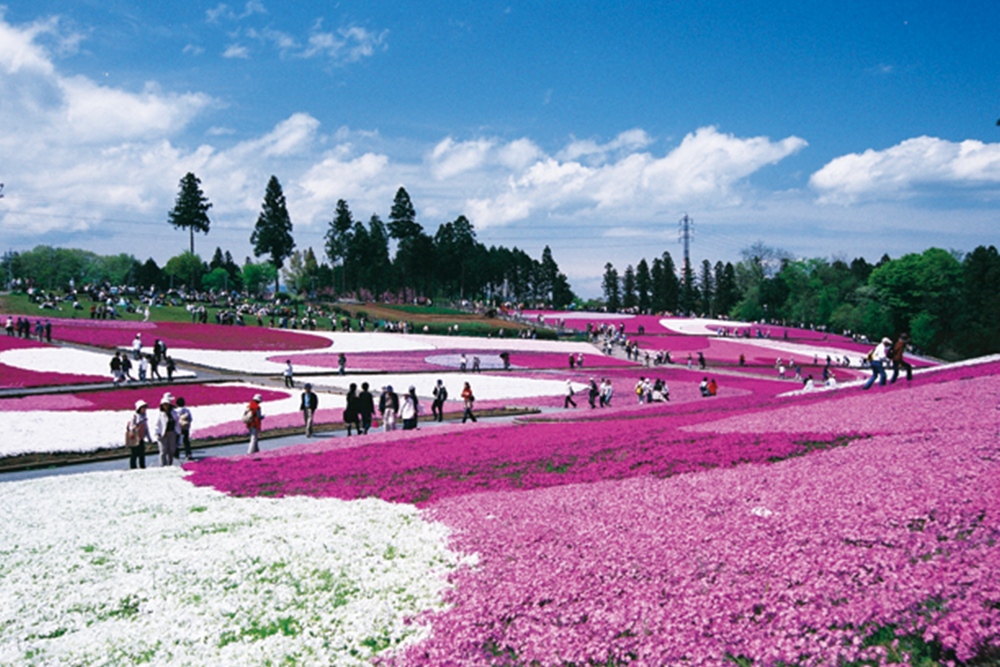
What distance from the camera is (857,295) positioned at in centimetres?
12725

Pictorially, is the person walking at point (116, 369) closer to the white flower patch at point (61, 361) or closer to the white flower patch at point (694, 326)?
the white flower patch at point (61, 361)

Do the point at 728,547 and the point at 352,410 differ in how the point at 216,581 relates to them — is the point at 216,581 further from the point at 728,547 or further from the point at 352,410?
the point at 352,410

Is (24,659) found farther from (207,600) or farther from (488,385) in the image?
(488,385)

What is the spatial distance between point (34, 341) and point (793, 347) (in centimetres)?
8352

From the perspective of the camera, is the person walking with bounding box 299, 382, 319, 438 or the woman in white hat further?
the person walking with bounding box 299, 382, 319, 438

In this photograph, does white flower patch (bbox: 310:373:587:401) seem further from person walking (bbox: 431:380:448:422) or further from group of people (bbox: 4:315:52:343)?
group of people (bbox: 4:315:52:343)

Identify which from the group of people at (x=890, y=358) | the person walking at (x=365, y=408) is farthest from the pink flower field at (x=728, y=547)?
the person walking at (x=365, y=408)

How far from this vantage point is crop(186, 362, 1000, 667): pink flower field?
5910mm

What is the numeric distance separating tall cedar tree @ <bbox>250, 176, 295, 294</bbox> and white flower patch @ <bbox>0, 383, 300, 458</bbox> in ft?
256

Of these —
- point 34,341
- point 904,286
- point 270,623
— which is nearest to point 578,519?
point 270,623

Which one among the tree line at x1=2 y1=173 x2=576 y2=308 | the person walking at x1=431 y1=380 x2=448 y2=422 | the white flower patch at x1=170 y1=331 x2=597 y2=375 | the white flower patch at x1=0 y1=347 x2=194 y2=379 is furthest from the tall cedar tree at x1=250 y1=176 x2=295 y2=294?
the person walking at x1=431 y1=380 x2=448 y2=422

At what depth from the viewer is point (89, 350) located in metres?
48.1

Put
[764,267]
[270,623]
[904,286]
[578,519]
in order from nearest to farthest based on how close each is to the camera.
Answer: [270,623] < [578,519] < [904,286] < [764,267]

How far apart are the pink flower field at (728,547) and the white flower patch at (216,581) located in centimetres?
72
